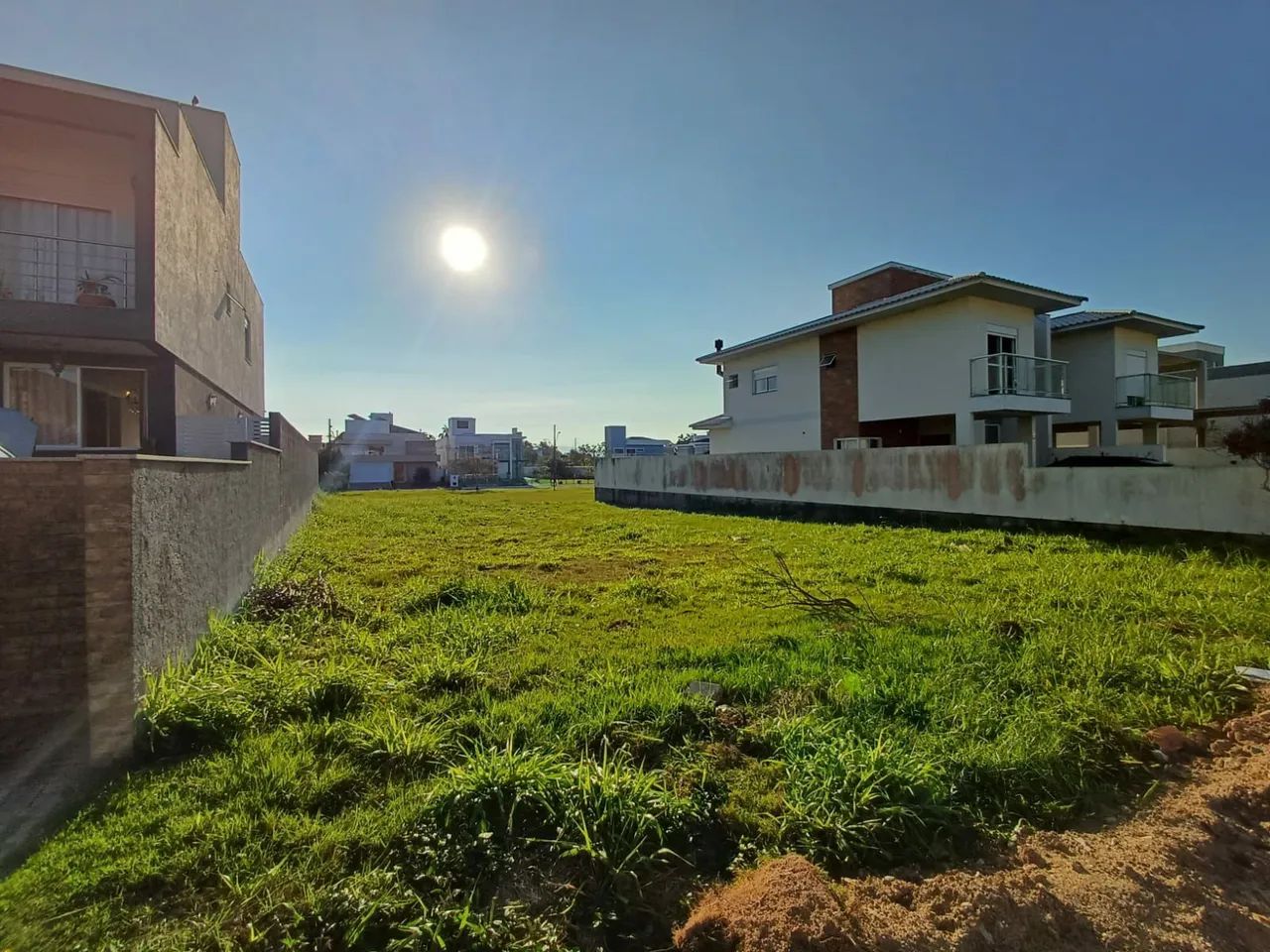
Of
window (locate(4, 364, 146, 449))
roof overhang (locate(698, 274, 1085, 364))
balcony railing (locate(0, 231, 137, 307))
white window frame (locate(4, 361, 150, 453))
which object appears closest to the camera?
balcony railing (locate(0, 231, 137, 307))

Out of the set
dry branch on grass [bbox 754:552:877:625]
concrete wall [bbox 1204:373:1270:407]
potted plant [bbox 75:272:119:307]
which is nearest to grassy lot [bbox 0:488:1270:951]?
dry branch on grass [bbox 754:552:877:625]

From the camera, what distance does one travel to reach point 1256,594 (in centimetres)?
643

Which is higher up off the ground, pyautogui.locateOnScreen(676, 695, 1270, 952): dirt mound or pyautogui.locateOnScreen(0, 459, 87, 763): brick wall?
pyautogui.locateOnScreen(0, 459, 87, 763): brick wall

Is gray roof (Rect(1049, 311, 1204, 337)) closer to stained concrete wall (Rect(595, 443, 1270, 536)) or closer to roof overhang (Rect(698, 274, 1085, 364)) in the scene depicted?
roof overhang (Rect(698, 274, 1085, 364))

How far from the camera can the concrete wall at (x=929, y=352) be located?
53.7 ft

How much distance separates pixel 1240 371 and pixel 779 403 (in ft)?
73.2

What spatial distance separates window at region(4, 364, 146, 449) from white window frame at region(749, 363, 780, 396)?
18684 mm

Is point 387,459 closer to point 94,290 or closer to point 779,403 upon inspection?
point 779,403

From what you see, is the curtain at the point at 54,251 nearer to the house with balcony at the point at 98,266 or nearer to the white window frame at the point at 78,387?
the house with balcony at the point at 98,266

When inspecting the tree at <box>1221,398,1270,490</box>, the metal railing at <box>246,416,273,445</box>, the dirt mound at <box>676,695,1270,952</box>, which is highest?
the metal railing at <box>246,416,273,445</box>

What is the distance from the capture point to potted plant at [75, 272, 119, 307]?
30.0 ft

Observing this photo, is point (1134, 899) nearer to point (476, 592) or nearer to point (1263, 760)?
point (1263, 760)

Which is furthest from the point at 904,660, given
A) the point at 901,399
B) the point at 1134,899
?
the point at 901,399

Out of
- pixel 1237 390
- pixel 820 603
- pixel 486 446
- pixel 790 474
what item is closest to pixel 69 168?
pixel 820 603
